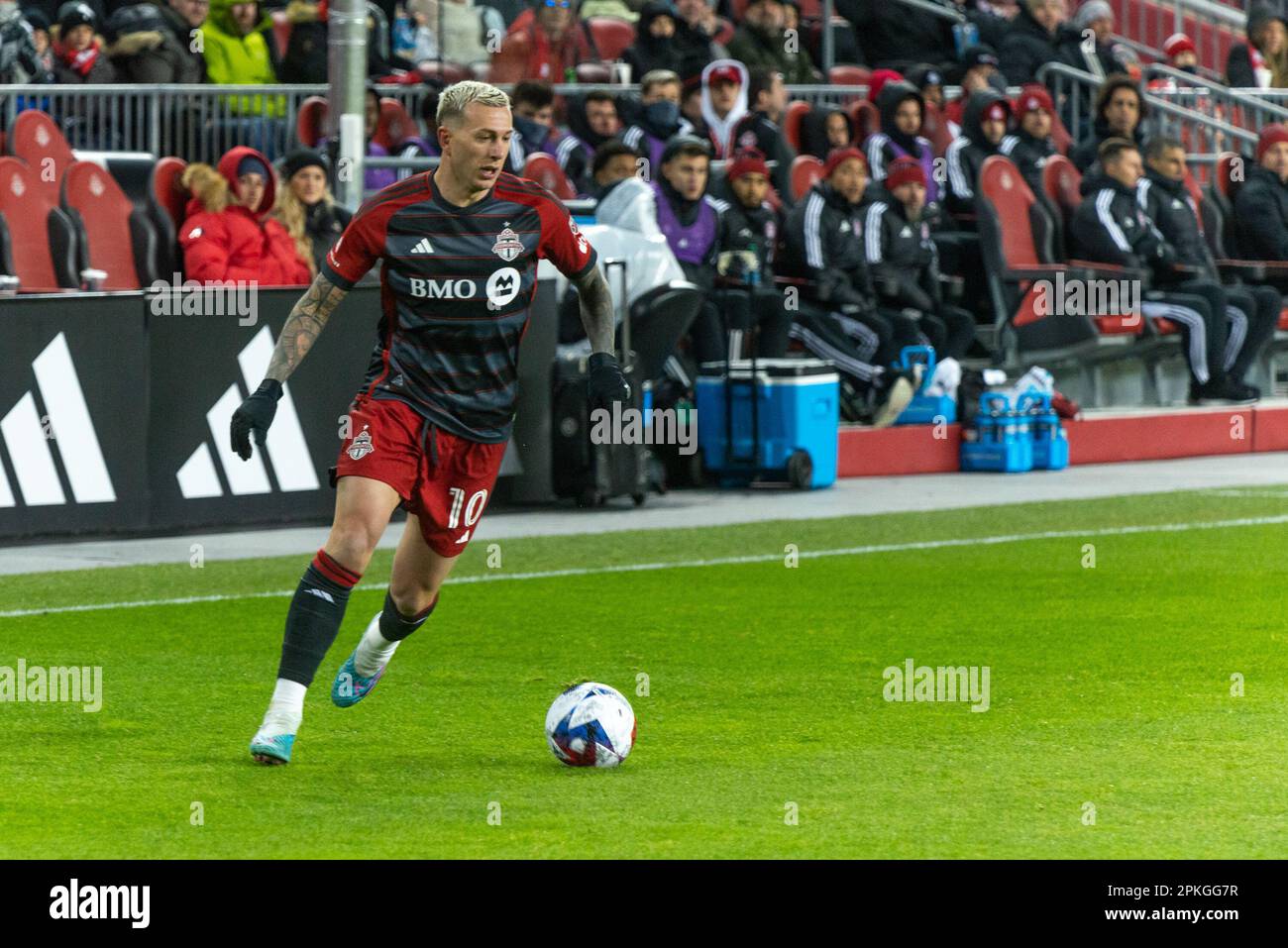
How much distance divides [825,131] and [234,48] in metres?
4.91

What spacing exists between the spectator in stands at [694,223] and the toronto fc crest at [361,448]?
9123 millimetres

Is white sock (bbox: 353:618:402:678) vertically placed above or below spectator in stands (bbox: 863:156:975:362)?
below

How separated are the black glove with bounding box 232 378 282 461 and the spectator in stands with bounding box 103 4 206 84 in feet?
37.2

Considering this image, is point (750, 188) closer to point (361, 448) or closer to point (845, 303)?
point (845, 303)

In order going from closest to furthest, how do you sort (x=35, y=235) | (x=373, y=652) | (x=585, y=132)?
1. (x=373, y=652)
2. (x=35, y=235)
3. (x=585, y=132)

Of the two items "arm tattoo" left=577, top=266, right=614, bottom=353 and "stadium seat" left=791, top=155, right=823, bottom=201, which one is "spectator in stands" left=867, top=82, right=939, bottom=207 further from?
"arm tattoo" left=577, top=266, right=614, bottom=353

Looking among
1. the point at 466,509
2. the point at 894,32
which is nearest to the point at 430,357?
the point at 466,509

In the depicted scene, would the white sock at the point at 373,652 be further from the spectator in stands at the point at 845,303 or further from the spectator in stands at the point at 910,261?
the spectator in stands at the point at 910,261

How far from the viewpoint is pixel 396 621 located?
8.00 meters

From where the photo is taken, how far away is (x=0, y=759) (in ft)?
25.2

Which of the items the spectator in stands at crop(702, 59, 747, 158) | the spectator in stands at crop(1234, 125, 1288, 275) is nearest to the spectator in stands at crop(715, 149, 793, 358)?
the spectator in stands at crop(702, 59, 747, 158)

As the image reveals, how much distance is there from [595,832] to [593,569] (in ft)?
20.1

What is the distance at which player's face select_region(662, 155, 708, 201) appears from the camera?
1666cm
